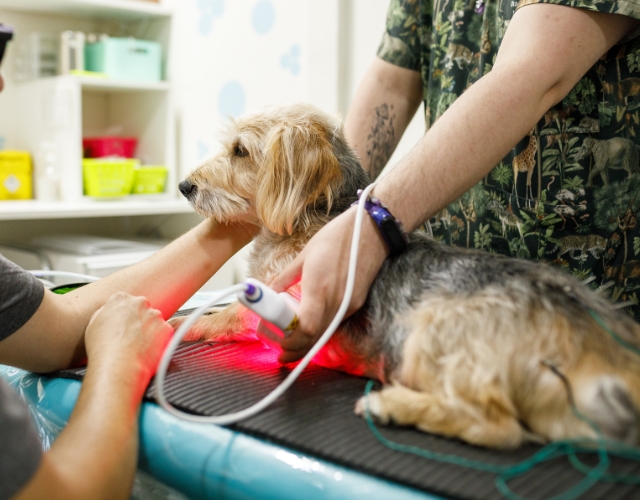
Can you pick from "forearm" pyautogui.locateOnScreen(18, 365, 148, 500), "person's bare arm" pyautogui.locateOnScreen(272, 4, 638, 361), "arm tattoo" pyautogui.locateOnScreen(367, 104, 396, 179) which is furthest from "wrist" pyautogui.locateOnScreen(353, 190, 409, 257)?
"arm tattoo" pyautogui.locateOnScreen(367, 104, 396, 179)

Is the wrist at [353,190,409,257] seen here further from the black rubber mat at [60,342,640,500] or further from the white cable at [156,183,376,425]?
the black rubber mat at [60,342,640,500]

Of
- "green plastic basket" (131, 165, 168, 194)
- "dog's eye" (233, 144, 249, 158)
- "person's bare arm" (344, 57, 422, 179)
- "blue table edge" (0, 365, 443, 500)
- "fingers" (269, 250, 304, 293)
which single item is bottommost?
"green plastic basket" (131, 165, 168, 194)

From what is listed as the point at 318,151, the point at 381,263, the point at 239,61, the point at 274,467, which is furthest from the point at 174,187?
the point at 274,467

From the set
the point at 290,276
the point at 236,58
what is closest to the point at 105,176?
the point at 236,58

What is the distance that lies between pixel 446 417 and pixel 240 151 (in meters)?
0.87

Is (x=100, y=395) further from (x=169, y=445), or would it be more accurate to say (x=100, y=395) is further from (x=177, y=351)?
(x=177, y=351)

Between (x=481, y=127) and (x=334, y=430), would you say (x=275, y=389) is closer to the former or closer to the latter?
(x=334, y=430)

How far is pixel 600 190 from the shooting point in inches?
51.3

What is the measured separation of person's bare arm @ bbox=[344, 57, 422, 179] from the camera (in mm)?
1713

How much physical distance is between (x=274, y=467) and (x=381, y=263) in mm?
445

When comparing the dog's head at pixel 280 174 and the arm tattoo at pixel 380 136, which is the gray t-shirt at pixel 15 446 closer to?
the dog's head at pixel 280 174

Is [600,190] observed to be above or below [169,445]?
above

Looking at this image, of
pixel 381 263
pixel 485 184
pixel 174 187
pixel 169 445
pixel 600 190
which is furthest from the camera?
pixel 174 187

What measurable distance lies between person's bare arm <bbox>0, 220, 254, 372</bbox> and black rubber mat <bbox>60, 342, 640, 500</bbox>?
6 cm
